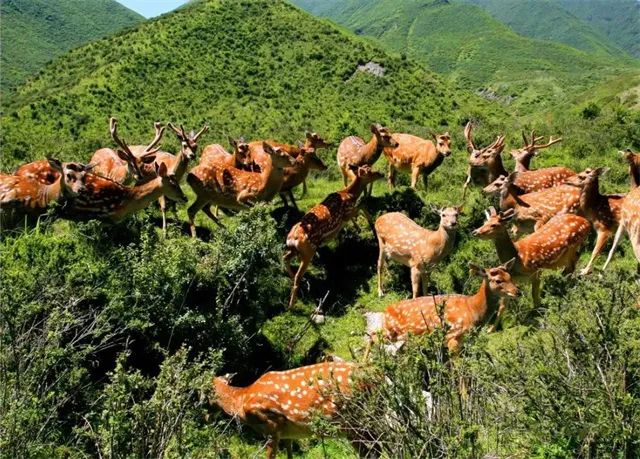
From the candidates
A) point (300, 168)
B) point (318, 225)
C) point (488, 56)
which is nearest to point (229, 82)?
point (300, 168)

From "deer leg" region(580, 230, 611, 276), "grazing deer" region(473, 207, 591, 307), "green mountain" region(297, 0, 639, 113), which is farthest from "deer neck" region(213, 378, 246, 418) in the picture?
"green mountain" region(297, 0, 639, 113)

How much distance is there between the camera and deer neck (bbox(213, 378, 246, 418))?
20.8 ft

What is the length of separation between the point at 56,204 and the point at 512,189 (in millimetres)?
7749

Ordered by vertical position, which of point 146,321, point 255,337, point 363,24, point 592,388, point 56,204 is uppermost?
point 363,24

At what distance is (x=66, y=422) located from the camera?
6.02m

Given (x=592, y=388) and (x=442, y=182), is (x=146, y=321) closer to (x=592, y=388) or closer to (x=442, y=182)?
(x=592, y=388)

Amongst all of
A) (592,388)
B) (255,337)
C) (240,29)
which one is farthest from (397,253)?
(240,29)

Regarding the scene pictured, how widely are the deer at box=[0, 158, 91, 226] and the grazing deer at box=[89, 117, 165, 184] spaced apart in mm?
2163

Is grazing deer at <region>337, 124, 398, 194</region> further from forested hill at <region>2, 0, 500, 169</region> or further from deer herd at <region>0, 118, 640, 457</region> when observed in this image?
forested hill at <region>2, 0, 500, 169</region>

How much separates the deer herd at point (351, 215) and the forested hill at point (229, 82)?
2383 cm

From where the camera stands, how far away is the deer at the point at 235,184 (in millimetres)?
10555

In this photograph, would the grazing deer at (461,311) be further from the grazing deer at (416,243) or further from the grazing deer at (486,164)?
the grazing deer at (486,164)

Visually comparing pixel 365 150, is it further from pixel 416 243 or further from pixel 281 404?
pixel 281 404

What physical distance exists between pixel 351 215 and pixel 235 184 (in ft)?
7.50
